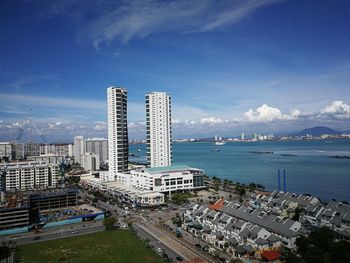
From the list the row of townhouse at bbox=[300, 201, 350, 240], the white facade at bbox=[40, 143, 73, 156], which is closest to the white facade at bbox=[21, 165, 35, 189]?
the row of townhouse at bbox=[300, 201, 350, 240]

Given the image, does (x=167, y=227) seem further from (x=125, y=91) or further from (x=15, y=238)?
(x=125, y=91)

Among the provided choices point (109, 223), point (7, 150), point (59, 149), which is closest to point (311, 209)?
point (109, 223)

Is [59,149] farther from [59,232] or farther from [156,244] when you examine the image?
[156,244]

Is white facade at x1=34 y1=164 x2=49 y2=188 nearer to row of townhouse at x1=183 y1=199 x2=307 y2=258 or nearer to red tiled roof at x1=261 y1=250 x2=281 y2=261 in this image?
row of townhouse at x1=183 y1=199 x2=307 y2=258

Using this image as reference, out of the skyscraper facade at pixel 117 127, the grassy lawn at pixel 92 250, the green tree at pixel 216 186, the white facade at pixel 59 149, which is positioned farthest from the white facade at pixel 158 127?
the white facade at pixel 59 149

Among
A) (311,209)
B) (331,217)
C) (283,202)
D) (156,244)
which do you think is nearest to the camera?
(156,244)

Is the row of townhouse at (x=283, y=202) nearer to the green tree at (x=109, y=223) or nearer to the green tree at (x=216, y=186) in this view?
the green tree at (x=216, y=186)
